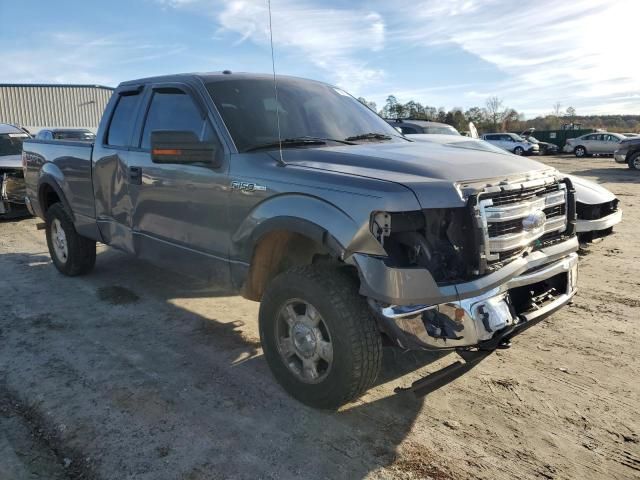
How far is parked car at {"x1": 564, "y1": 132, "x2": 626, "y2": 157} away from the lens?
33.1m

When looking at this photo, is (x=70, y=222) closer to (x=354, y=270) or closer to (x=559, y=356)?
(x=354, y=270)

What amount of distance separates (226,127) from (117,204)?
5.55 feet

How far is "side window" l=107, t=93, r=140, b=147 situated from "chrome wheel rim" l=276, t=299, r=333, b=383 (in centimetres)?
254

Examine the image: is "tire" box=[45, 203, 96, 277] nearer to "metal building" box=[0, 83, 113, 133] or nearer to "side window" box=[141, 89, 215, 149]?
"side window" box=[141, 89, 215, 149]

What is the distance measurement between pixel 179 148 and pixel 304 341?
1503mm

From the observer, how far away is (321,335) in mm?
3166

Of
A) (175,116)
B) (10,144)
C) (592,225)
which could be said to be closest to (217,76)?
(175,116)

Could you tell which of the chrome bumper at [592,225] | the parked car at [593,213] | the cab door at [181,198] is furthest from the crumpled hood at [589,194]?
the cab door at [181,198]

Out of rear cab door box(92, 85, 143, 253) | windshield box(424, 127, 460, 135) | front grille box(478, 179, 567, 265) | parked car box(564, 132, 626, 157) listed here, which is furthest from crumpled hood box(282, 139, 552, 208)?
parked car box(564, 132, 626, 157)

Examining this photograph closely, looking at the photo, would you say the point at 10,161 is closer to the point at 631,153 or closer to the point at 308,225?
the point at 308,225

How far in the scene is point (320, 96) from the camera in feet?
14.8

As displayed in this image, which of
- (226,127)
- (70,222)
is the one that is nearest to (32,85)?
(70,222)

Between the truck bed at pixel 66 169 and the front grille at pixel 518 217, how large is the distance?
4.03 metres

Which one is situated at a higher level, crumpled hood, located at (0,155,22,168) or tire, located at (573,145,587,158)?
crumpled hood, located at (0,155,22,168)
